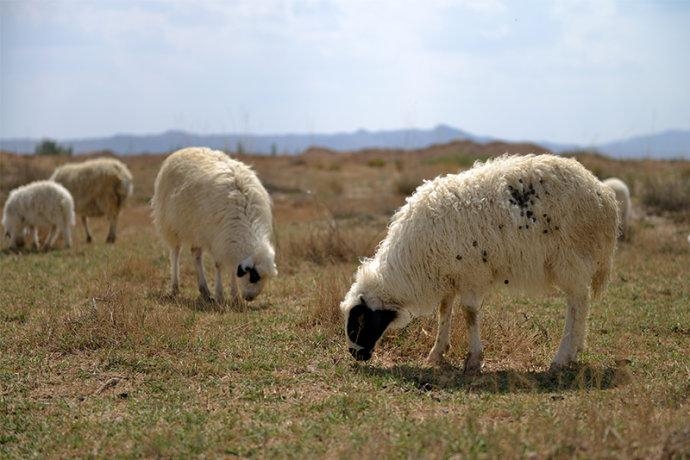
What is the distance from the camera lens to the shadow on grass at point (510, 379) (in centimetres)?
670

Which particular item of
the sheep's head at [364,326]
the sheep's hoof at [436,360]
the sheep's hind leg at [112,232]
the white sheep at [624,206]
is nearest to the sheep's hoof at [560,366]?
the sheep's hoof at [436,360]

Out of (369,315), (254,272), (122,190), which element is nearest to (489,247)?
(369,315)

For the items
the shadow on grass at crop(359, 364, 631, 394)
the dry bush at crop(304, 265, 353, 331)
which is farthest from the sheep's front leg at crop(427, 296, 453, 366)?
the dry bush at crop(304, 265, 353, 331)

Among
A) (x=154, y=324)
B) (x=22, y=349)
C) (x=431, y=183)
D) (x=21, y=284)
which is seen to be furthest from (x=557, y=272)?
(x=21, y=284)

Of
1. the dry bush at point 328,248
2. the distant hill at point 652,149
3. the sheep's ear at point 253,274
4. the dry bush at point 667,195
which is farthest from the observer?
the distant hill at point 652,149

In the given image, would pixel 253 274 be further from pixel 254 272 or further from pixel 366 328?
pixel 366 328

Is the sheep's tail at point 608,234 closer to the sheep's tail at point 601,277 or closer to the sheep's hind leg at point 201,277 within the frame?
the sheep's tail at point 601,277

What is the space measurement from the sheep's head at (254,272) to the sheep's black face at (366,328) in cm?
282

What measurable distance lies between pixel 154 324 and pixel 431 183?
3.34m

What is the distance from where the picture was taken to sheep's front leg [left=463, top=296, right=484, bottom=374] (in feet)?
24.1

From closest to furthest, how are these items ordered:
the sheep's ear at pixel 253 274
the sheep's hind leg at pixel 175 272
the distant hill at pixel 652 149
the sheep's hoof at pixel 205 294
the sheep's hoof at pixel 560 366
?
the sheep's hoof at pixel 560 366, the sheep's ear at pixel 253 274, the sheep's hoof at pixel 205 294, the sheep's hind leg at pixel 175 272, the distant hill at pixel 652 149

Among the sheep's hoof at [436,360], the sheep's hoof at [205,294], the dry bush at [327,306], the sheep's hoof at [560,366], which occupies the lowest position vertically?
the sheep's hoof at [205,294]

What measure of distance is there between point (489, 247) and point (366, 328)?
4.72 feet

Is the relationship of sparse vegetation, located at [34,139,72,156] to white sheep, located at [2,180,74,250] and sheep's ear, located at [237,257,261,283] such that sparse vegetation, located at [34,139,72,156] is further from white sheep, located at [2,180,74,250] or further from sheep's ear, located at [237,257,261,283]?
sheep's ear, located at [237,257,261,283]
